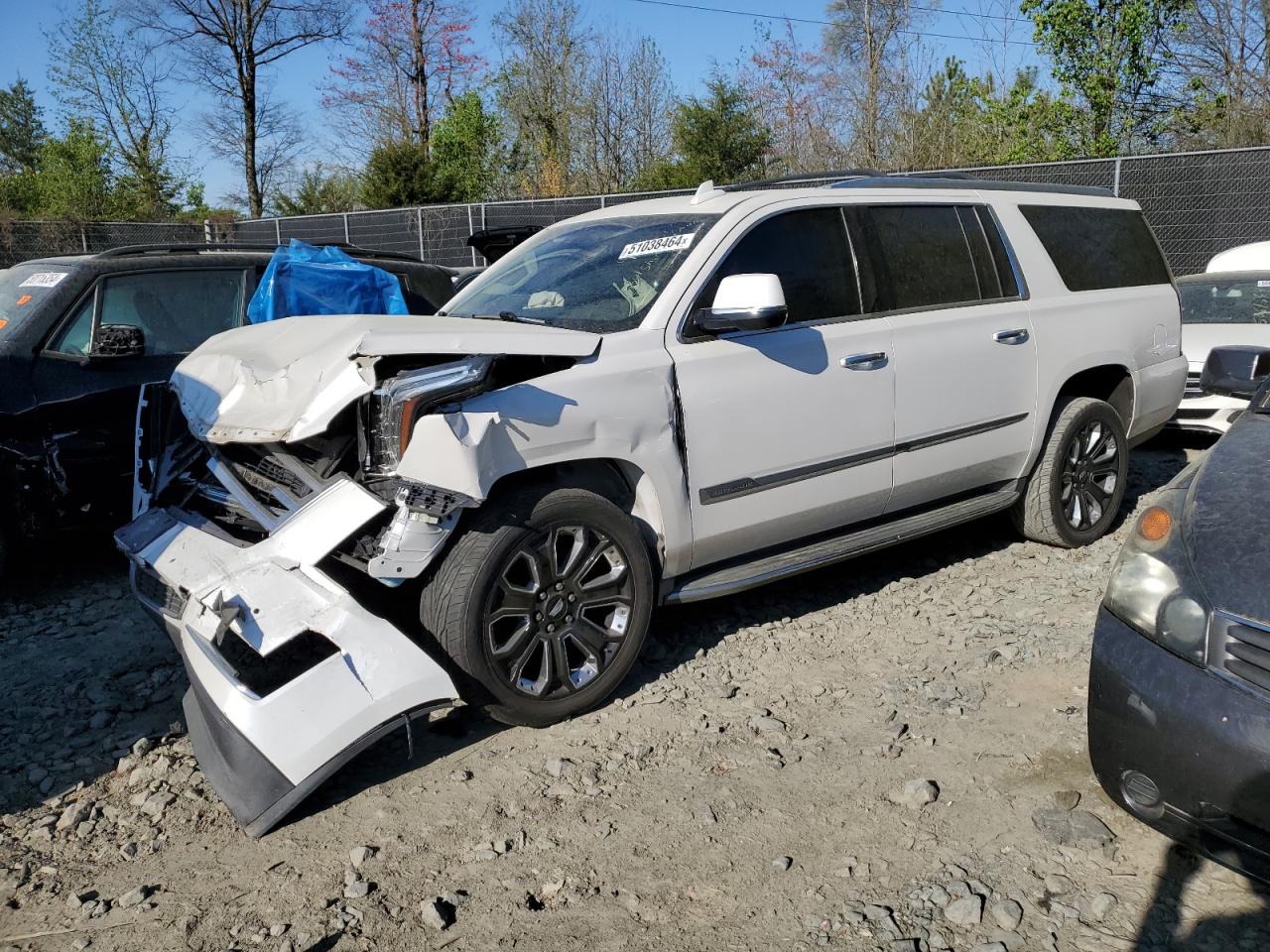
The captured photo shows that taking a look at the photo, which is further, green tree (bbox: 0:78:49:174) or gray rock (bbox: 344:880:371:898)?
green tree (bbox: 0:78:49:174)

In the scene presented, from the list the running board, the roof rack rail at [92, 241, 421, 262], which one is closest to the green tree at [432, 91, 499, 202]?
the roof rack rail at [92, 241, 421, 262]

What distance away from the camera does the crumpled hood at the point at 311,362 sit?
3318mm

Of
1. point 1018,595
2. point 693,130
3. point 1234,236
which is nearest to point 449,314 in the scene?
point 1018,595

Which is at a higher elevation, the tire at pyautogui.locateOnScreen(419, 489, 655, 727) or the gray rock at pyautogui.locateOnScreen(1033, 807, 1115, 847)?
the tire at pyautogui.locateOnScreen(419, 489, 655, 727)

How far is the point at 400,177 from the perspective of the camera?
24219mm

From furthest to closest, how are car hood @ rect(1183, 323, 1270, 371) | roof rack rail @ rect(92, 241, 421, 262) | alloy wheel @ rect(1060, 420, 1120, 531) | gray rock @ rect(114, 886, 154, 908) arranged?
1. car hood @ rect(1183, 323, 1270, 371)
2. roof rack rail @ rect(92, 241, 421, 262)
3. alloy wheel @ rect(1060, 420, 1120, 531)
4. gray rock @ rect(114, 886, 154, 908)

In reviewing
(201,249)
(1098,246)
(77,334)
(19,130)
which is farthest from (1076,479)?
(19,130)

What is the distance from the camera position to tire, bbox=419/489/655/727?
3400mm

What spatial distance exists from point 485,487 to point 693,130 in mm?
22288

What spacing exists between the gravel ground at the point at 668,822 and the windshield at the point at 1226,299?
5.48 m

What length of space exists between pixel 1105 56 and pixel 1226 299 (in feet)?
41.0

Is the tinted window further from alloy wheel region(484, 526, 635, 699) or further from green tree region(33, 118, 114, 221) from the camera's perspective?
green tree region(33, 118, 114, 221)

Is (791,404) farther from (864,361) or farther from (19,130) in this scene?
(19,130)

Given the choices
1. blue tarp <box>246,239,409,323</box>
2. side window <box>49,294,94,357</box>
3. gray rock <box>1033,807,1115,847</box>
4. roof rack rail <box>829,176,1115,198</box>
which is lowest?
gray rock <box>1033,807,1115,847</box>
